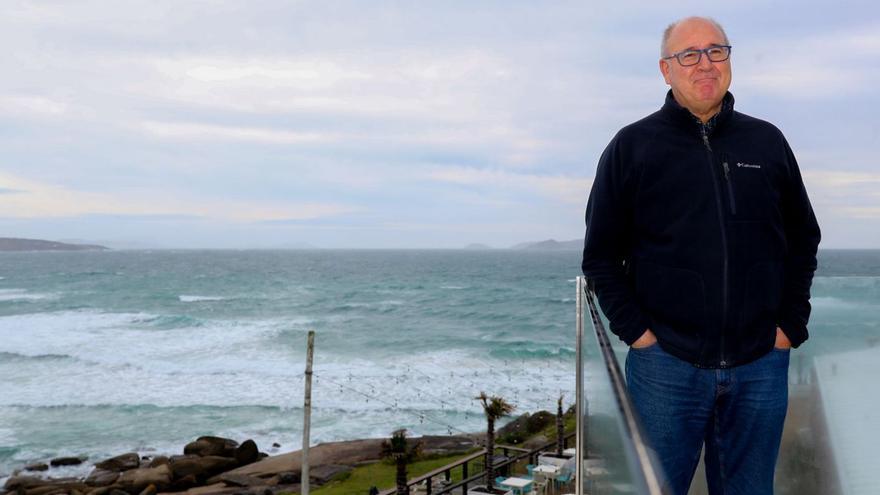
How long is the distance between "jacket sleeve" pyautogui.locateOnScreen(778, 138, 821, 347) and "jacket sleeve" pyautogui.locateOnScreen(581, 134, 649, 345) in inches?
14.9

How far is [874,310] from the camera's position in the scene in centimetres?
231

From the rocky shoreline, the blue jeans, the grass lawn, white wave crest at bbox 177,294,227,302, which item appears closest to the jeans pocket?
the blue jeans

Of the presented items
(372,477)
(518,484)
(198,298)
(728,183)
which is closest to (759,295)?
(728,183)

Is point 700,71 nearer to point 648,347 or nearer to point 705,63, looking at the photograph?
point 705,63

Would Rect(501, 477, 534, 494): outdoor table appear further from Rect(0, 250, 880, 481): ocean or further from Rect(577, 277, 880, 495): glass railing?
Rect(577, 277, 880, 495): glass railing

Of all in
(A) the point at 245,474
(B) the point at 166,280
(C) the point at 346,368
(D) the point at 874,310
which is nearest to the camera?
(D) the point at 874,310

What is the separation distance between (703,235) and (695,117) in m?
0.30

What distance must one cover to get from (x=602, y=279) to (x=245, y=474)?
2053 centimetres

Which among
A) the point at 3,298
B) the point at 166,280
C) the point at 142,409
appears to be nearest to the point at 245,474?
the point at 142,409

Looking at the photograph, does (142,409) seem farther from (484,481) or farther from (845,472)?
(845,472)

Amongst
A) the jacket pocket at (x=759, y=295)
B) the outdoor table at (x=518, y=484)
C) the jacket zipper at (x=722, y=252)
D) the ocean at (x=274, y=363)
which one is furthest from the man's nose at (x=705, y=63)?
the outdoor table at (x=518, y=484)

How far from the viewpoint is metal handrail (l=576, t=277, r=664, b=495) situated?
79 centimetres

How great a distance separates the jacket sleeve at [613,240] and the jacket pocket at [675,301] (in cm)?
4

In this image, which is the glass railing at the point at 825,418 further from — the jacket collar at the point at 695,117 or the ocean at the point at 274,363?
the jacket collar at the point at 695,117
